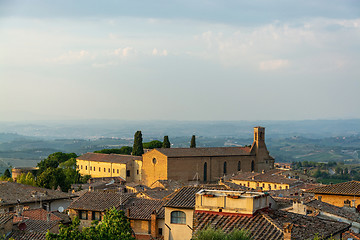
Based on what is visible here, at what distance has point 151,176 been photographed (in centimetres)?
7344

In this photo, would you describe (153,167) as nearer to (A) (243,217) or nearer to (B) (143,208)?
(B) (143,208)

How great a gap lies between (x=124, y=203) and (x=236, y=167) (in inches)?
2115

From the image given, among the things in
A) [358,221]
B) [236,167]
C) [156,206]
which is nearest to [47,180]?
[236,167]

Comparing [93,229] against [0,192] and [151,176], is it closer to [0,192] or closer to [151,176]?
[0,192]

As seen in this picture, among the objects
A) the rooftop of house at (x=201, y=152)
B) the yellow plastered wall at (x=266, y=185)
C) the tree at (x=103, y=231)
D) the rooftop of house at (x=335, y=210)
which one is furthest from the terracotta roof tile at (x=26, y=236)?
the rooftop of house at (x=201, y=152)

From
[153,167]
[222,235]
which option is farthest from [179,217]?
[153,167]

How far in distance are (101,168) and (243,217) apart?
69.3 metres

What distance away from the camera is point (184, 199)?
1802 centimetres

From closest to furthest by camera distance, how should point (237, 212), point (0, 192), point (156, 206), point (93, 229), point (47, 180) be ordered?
1. point (237, 212)
2. point (93, 229)
3. point (156, 206)
4. point (0, 192)
5. point (47, 180)

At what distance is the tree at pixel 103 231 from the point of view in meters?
15.9

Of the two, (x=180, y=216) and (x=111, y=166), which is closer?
(x=180, y=216)

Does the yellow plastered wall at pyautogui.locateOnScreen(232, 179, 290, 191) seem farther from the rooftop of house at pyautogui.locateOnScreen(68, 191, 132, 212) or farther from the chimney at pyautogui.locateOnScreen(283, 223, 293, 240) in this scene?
the chimney at pyautogui.locateOnScreen(283, 223, 293, 240)

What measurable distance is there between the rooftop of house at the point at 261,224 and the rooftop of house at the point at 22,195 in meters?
22.8

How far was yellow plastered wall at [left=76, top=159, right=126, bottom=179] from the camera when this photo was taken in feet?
256
